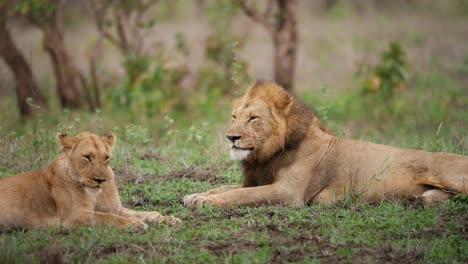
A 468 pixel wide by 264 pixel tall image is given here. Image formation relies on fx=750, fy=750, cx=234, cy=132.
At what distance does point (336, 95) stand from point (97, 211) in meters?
9.45

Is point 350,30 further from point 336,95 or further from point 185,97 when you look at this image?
point 185,97

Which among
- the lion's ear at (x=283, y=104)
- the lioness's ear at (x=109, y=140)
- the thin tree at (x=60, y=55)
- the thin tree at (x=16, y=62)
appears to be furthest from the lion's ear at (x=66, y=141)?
the thin tree at (x=60, y=55)

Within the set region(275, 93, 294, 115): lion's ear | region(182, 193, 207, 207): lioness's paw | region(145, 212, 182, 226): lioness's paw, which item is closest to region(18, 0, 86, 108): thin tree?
region(275, 93, 294, 115): lion's ear

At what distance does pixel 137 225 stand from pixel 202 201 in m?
0.75

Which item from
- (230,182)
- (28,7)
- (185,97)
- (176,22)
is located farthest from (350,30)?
(230,182)

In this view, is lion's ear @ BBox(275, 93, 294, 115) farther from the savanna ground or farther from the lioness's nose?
the savanna ground

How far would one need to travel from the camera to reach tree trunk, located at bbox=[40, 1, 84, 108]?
508 inches

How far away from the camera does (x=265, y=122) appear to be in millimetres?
5895

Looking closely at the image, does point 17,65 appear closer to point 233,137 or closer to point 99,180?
point 233,137

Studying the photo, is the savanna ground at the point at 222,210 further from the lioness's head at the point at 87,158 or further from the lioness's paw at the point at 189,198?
the lioness's head at the point at 87,158

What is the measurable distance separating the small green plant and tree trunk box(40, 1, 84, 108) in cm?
506

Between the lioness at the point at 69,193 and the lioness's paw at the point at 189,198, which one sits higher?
the lioness at the point at 69,193

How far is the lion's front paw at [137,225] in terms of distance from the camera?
195 inches

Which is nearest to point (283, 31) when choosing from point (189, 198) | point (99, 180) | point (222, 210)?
point (189, 198)
